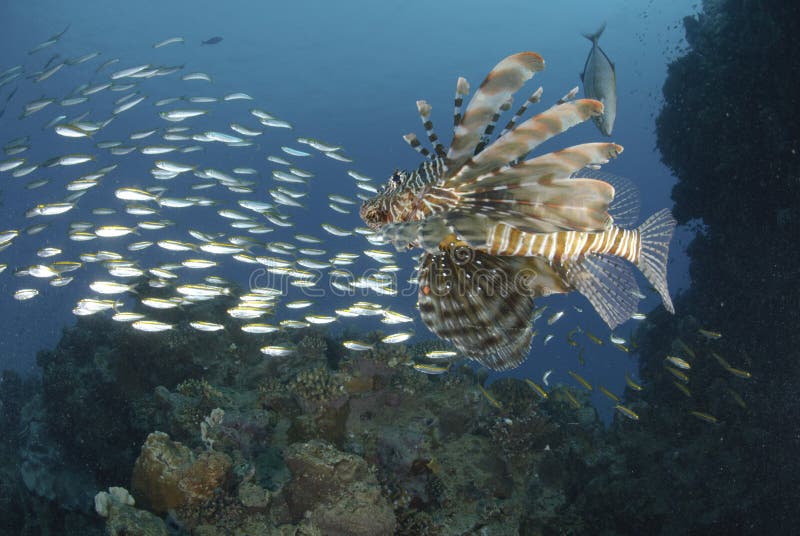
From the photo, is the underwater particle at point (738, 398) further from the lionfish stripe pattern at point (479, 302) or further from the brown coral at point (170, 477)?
the brown coral at point (170, 477)

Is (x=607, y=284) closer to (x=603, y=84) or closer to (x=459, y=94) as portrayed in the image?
(x=459, y=94)

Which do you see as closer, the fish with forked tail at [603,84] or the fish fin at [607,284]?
the fish fin at [607,284]

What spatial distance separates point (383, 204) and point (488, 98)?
95cm

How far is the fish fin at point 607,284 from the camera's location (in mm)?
2826

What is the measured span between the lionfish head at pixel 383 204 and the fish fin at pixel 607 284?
47.4 inches

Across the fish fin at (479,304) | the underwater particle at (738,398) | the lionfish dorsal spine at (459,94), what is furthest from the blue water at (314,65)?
the lionfish dorsal spine at (459,94)

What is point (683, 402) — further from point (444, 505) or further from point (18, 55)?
point (18, 55)

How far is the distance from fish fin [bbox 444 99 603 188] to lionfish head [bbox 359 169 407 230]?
654 millimetres

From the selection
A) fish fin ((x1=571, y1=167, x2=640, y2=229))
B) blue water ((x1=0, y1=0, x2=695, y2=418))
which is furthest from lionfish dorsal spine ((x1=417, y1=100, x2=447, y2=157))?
blue water ((x1=0, y1=0, x2=695, y2=418))

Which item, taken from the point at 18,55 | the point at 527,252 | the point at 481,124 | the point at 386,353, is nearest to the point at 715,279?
the point at 386,353

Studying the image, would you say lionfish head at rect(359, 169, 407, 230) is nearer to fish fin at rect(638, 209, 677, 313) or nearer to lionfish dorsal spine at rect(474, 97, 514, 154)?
lionfish dorsal spine at rect(474, 97, 514, 154)

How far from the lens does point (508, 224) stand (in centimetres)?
219

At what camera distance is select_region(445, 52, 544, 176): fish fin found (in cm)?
181

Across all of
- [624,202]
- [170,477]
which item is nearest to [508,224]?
[624,202]
